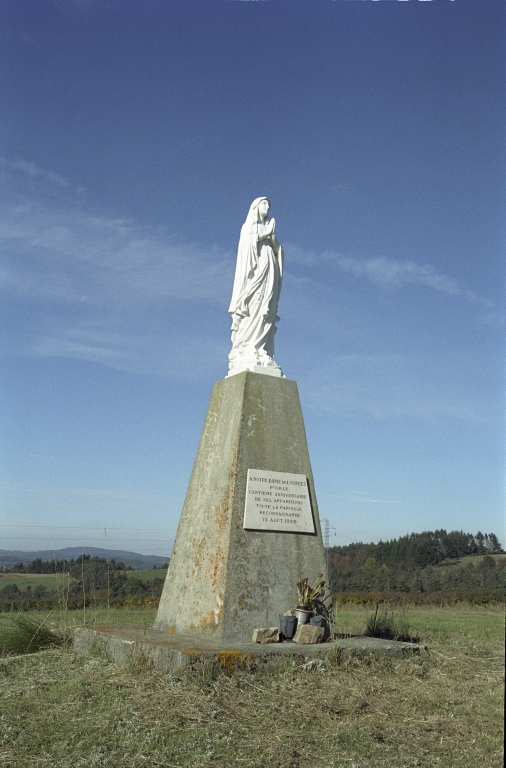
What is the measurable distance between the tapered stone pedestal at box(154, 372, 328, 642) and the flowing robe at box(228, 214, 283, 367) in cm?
54

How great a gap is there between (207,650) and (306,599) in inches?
60.1

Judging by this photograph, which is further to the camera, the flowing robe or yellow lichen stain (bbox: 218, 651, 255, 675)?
the flowing robe

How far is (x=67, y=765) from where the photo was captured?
13.7ft

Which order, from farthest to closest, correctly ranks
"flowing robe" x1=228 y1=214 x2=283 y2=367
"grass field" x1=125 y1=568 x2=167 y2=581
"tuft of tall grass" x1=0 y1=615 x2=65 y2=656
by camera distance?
"grass field" x1=125 y1=568 x2=167 y2=581
"flowing robe" x1=228 y1=214 x2=283 y2=367
"tuft of tall grass" x1=0 y1=615 x2=65 y2=656

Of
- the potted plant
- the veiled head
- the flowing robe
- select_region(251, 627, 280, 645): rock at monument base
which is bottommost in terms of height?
select_region(251, 627, 280, 645): rock at monument base

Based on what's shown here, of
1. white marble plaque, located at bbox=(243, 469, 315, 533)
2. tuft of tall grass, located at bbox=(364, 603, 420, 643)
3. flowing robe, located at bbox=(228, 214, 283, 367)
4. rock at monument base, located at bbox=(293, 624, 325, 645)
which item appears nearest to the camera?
rock at monument base, located at bbox=(293, 624, 325, 645)

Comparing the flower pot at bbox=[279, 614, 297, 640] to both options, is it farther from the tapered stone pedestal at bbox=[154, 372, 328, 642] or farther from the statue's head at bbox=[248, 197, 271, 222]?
the statue's head at bbox=[248, 197, 271, 222]

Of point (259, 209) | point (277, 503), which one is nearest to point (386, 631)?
point (277, 503)

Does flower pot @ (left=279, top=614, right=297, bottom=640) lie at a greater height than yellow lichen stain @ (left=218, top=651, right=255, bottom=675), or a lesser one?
greater

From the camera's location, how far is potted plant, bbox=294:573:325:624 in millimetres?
7285

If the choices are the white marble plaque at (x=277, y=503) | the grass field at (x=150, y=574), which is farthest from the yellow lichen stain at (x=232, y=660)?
the grass field at (x=150, y=574)

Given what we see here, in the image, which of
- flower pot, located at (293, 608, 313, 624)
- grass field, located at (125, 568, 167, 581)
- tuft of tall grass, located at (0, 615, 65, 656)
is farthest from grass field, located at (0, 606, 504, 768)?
grass field, located at (125, 568, 167, 581)

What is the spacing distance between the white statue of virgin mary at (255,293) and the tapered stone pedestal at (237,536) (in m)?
0.46

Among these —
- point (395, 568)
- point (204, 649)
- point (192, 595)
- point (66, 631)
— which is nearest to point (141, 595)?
point (395, 568)
